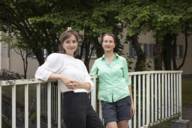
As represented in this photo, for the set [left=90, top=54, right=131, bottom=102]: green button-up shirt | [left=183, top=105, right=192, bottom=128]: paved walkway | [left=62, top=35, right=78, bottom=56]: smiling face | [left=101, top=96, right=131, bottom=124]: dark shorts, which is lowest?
[left=183, top=105, right=192, bottom=128]: paved walkway

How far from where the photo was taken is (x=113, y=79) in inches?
246

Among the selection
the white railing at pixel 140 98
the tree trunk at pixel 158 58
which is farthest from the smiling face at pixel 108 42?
the tree trunk at pixel 158 58

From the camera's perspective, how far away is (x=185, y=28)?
1091 centimetres

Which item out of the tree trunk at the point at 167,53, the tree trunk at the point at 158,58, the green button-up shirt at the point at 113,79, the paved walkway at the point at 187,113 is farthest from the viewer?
the tree trunk at the point at 167,53

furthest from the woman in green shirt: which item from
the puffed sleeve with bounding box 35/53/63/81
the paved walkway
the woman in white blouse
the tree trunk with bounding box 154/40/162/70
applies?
the tree trunk with bounding box 154/40/162/70

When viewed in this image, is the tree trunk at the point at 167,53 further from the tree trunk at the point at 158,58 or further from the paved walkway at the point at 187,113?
the paved walkway at the point at 187,113

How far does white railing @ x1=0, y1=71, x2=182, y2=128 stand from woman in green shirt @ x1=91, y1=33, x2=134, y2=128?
43 cm

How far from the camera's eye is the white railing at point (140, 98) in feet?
17.8

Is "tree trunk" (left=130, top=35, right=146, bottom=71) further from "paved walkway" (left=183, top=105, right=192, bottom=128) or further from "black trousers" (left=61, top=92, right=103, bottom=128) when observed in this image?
"black trousers" (left=61, top=92, right=103, bottom=128)

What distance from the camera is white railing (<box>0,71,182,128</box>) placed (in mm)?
5434

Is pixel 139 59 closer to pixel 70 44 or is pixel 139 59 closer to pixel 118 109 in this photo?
pixel 118 109

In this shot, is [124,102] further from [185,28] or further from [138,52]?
[138,52]

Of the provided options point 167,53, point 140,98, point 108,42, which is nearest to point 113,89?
point 108,42

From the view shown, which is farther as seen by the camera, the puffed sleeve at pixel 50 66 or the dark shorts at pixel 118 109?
the dark shorts at pixel 118 109
